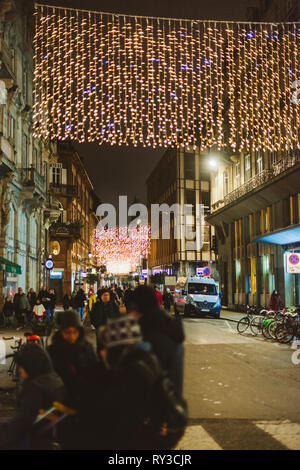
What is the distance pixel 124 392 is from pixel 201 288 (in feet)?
94.6

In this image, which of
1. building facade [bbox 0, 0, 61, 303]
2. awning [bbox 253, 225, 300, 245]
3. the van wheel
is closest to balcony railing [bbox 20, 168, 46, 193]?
building facade [bbox 0, 0, 61, 303]

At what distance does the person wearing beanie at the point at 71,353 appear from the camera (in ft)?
12.2

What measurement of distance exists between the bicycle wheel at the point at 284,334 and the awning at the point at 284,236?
7346mm

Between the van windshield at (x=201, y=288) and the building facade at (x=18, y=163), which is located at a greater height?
the building facade at (x=18, y=163)

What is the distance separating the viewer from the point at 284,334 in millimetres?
16984

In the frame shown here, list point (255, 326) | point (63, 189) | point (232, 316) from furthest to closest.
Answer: point (63, 189) < point (232, 316) < point (255, 326)

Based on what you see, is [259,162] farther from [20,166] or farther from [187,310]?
[20,166]

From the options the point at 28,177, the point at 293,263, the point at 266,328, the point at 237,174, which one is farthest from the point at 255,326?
the point at 237,174

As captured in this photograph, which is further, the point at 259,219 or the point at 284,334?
the point at 259,219

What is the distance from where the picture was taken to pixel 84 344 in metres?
4.13

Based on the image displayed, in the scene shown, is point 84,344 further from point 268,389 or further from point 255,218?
point 255,218

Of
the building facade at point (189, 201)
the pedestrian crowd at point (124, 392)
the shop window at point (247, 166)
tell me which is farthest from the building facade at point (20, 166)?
the building facade at point (189, 201)

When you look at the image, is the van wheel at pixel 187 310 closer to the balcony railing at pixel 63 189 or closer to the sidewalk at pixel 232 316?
the sidewalk at pixel 232 316

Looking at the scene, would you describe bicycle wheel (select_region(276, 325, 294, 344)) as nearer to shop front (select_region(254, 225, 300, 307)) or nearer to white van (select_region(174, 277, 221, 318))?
shop front (select_region(254, 225, 300, 307))
